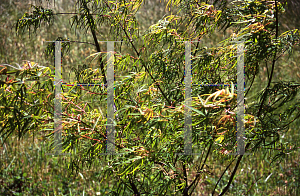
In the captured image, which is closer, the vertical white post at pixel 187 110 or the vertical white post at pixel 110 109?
the vertical white post at pixel 187 110

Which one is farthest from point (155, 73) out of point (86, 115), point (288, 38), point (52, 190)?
point (52, 190)

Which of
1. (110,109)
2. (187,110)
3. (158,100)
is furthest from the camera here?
(158,100)

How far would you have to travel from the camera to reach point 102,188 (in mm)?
1982

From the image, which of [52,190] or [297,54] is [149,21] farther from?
[52,190]

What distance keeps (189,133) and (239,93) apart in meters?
0.22

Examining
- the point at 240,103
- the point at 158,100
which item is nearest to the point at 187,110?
the point at 240,103

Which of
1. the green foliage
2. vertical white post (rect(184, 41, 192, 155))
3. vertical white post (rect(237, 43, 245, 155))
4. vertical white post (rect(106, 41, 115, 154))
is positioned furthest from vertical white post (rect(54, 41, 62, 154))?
vertical white post (rect(237, 43, 245, 155))

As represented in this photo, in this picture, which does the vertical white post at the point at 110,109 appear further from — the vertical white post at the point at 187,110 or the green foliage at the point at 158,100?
the vertical white post at the point at 187,110

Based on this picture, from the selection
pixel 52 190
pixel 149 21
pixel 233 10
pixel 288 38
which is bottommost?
pixel 52 190

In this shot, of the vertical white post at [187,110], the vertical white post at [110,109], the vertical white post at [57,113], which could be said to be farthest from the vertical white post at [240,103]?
the vertical white post at [57,113]

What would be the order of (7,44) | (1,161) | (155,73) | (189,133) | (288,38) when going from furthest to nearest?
(7,44)
(1,161)
(155,73)
(288,38)
(189,133)

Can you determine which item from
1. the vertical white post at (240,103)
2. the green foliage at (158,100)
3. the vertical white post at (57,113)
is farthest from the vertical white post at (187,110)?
the vertical white post at (57,113)

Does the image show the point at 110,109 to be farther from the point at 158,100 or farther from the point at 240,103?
the point at 240,103

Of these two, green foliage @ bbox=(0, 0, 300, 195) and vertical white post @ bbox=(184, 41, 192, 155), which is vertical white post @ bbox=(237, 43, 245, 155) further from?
vertical white post @ bbox=(184, 41, 192, 155)
